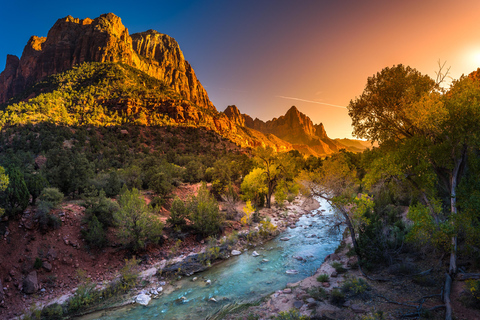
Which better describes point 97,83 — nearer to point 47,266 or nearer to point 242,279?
point 47,266

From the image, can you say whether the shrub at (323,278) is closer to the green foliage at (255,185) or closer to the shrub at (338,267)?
the shrub at (338,267)

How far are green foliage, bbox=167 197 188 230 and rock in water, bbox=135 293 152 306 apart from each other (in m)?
6.31

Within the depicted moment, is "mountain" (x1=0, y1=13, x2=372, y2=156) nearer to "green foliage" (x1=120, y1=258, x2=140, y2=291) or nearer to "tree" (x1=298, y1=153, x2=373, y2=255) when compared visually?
"green foliage" (x1=120, y1=258, x2=140, y2=291)

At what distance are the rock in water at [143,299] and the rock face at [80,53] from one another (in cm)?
8920

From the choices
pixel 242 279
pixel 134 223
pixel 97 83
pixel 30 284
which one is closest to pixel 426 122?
pixel 242 279

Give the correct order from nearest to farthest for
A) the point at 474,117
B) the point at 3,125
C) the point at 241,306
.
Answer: the point at 474,117, the point at 241,306, the point at 3,125

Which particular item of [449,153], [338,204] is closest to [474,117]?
[449,153]

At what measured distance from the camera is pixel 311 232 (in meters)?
18.0

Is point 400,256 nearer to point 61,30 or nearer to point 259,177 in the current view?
point 259,177

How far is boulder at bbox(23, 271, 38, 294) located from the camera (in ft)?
29.9

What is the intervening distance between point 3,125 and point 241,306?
194 feet

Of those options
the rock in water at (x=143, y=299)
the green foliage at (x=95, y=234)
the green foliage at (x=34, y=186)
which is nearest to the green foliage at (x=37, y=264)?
the green foliage at (x=95, y=234)

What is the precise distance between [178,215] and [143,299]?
714 centimetres

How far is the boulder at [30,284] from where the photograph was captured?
910 cm
